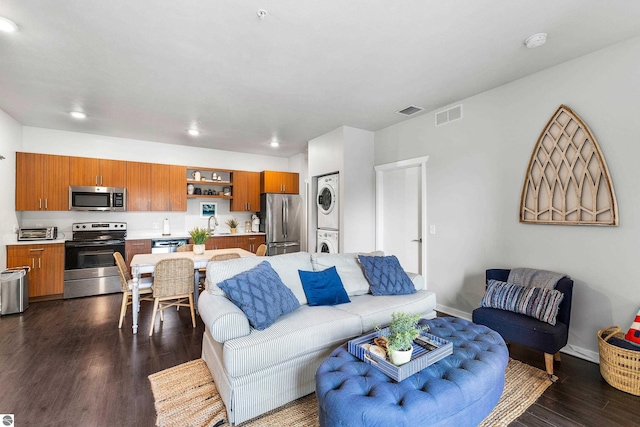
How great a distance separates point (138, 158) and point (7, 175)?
180 cm

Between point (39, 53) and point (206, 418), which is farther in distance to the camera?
point (39, 53)

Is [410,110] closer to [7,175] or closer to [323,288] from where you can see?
[323,288]

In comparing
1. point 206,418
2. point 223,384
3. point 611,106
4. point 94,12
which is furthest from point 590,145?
point 94,12

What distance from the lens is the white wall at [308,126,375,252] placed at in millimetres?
4684

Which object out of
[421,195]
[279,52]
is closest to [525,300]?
[421,195]

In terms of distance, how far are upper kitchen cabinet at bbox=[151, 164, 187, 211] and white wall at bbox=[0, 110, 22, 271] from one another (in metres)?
1.85

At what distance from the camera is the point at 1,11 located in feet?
6.74

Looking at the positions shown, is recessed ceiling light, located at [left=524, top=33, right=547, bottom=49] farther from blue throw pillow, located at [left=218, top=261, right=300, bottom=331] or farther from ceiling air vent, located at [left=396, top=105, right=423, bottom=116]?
blue throw pillow, located at [left=218, top=261, right=300, bottom=331]

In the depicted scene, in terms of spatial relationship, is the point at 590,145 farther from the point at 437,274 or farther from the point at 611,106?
the point at 437,274

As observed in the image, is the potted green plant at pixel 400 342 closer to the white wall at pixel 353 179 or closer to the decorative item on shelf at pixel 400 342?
the decorative item on shelf at pixel 400 342

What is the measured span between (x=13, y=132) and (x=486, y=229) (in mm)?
6808

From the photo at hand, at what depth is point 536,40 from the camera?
2387mm

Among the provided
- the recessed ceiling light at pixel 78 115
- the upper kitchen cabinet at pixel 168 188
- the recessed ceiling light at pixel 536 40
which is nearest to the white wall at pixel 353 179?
the recessed ceiling light at pixel 536 40

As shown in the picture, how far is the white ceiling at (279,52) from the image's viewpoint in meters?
2.05
